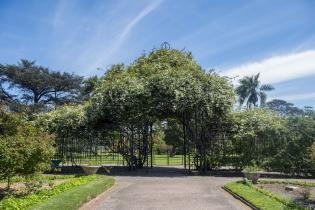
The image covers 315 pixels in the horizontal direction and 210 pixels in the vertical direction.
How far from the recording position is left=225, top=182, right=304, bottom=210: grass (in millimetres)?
11000

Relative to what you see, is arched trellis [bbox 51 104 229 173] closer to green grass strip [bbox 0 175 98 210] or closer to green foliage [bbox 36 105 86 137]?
green foliage [bbox 36 105 86 137]

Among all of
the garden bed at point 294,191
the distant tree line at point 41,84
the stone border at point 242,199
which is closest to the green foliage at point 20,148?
the stone border at point 242,199

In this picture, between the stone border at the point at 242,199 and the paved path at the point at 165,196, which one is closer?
the stone border at the point at 242,199

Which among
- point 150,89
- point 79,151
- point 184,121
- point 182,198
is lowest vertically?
point 182,198

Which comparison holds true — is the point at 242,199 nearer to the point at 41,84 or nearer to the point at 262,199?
the point at 262,199

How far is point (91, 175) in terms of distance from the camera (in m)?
18.6

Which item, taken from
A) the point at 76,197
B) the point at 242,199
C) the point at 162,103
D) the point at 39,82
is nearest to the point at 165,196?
the point at 242,199

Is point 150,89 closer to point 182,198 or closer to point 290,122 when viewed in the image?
point 290,122

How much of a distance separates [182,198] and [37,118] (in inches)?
510

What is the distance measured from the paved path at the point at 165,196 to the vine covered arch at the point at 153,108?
4.57 metres

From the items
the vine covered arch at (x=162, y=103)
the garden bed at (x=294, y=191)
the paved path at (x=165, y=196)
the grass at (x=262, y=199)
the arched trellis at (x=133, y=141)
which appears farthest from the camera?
the arched trellis at (x=133, y=141)

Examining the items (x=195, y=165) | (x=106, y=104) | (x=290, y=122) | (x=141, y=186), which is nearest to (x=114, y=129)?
(x=106, y=104)

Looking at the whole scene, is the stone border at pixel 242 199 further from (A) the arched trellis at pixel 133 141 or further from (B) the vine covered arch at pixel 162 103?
(A) the arched trellis at pixel 133 141

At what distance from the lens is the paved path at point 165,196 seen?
12.2 metres
